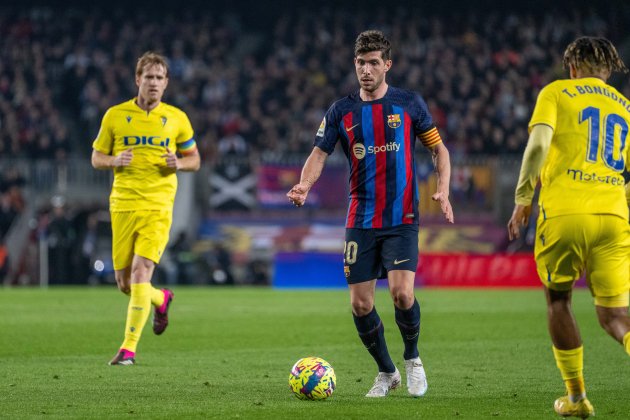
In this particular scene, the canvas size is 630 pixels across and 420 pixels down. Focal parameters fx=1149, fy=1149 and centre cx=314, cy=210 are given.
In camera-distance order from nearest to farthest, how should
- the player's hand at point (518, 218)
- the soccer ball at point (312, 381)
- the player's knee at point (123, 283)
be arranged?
the player's hand at point (518, 218) → the soccer ball at point (312, 381) → the player's knee at point (123, 283)

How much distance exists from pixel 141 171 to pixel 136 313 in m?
1.32

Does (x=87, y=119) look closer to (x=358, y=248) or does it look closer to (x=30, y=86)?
(x=30, y=86)

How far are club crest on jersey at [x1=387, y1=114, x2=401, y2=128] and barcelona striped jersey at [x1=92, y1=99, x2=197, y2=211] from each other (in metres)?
3.29

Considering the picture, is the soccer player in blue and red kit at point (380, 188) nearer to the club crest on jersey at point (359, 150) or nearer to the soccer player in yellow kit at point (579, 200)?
the club crest on jersey at point (359, 150)

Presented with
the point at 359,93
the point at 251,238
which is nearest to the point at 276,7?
the point at 251,238

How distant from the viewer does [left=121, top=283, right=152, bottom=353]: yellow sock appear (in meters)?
10.0

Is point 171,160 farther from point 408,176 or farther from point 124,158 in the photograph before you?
point 408,176

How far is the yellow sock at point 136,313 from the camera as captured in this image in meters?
10.0

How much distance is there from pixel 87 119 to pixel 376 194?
74.8 feet

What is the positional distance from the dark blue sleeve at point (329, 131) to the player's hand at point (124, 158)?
9.31 feet

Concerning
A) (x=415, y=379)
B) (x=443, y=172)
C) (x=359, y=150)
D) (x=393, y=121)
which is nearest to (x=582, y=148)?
(x=443, y=172)

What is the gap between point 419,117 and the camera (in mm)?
7977

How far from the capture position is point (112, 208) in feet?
35.0

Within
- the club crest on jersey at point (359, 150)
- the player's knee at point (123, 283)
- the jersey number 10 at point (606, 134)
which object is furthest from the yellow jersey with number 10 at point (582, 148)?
the player's knee at point (123, 283)
